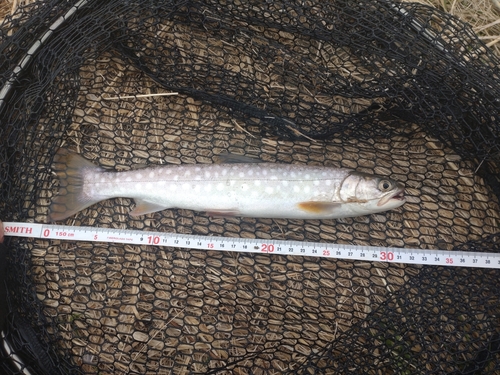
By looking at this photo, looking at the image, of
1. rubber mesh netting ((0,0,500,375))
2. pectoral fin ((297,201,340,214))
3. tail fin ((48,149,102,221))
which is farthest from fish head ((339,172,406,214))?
tail fin ((48,149,102,221))

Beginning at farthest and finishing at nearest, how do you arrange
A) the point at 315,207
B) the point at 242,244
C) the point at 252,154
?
the point at 252,154, the point at 242,244, the point at 315,207

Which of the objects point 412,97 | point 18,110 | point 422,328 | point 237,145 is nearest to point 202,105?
point 237,145

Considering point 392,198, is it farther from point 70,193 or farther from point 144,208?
point 70,193

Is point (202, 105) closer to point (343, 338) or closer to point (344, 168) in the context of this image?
point (344, 168)

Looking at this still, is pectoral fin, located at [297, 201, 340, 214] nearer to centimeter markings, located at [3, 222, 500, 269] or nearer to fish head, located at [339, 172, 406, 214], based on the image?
fish head, located at [339, 172, 406, 214]

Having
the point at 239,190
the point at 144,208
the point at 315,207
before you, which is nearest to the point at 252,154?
the point at 239,190

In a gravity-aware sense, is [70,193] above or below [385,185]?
below
